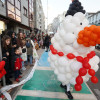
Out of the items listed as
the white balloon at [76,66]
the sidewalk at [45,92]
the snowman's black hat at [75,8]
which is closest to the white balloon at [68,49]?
the white balloon at [76,66]

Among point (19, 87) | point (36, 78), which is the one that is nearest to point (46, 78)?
point (36, 78)

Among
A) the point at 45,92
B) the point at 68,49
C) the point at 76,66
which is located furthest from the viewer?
the point at 45,92

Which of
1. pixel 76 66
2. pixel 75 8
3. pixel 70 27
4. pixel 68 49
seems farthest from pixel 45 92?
pixel 75 8

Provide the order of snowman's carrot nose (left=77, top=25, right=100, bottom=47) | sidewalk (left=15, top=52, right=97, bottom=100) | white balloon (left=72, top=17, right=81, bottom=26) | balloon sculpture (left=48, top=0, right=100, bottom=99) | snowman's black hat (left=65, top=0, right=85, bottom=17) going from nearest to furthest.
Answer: snowman's carrot nose (left=77, top=25, right=100, bottom=47) → balloon sculpture (left=48, top=0, right=100, bottom=99) → white balloon (left=72, top=17, right=81, bottom=26) → snowman's black hat (left=65, top=0, right=85, bottom=17) → sidewalk (left=15, top=52, right=97, bottom=100)

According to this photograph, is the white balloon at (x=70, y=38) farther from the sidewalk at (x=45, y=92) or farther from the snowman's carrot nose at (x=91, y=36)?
the sidewalk at (x=45, y=92)

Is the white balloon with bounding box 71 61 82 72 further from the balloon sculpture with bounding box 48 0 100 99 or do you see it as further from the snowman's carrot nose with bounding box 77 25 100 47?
the snowman's carrot nose with bounding box 77 25 100 47

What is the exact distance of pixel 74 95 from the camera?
9.01 ft

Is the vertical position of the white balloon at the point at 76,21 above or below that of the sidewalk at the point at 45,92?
above

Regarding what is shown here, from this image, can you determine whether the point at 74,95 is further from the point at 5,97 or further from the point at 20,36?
the point at 20,36

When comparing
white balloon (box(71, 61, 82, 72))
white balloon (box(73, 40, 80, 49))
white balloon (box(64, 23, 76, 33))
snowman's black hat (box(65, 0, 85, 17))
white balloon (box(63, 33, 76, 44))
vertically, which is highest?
snowman's black hat (box(65, 0, 85, 17))

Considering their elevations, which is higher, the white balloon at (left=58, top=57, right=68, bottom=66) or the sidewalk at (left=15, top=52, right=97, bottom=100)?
the white balloon at (left=58, top=57, right=68, bottom=66)

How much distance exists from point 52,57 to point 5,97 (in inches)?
64.3

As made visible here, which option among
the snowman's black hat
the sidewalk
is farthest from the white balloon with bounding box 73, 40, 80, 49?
the sidewalk

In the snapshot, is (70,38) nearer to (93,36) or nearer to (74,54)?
(74,54)
